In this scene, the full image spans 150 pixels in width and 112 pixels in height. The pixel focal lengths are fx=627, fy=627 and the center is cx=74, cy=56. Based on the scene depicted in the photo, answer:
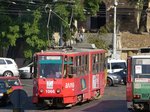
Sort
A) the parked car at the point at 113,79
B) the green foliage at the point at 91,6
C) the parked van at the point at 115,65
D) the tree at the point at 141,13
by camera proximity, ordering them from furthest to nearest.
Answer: the tree at the point at 141,13
the green foliage at the point at 91,6
the parked van at the point at 115,65
the parked car at the point at 113,79

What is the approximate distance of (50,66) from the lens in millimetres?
→ 28344

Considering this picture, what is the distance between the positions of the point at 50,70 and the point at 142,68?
5.34m

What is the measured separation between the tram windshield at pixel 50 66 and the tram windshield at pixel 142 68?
4.84 m

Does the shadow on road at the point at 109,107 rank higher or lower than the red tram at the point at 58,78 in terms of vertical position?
lower

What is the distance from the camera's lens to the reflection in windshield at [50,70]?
28312 millimetres

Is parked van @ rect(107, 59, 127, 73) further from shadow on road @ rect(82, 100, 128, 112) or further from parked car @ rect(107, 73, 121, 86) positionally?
shadow on road @ rect(82, 100, 128, 112)

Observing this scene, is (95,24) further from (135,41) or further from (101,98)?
(101,98)

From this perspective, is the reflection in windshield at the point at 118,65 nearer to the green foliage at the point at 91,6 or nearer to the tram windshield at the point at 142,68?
the green foliage at the point at 91,6

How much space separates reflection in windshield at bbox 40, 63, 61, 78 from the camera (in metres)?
28.3

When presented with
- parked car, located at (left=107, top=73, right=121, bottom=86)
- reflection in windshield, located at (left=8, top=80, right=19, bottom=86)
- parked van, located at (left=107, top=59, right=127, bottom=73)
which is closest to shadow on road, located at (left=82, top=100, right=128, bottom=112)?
reflection in windshield, located at (left=8, top=80, right=19, bottom=86)

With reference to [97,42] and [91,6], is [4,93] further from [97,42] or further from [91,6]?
[91,6]

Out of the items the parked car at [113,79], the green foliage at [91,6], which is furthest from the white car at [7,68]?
the green foliage at [91,6]

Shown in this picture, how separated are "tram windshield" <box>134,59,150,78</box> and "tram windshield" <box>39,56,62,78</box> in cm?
484

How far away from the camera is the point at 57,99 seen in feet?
93.7
